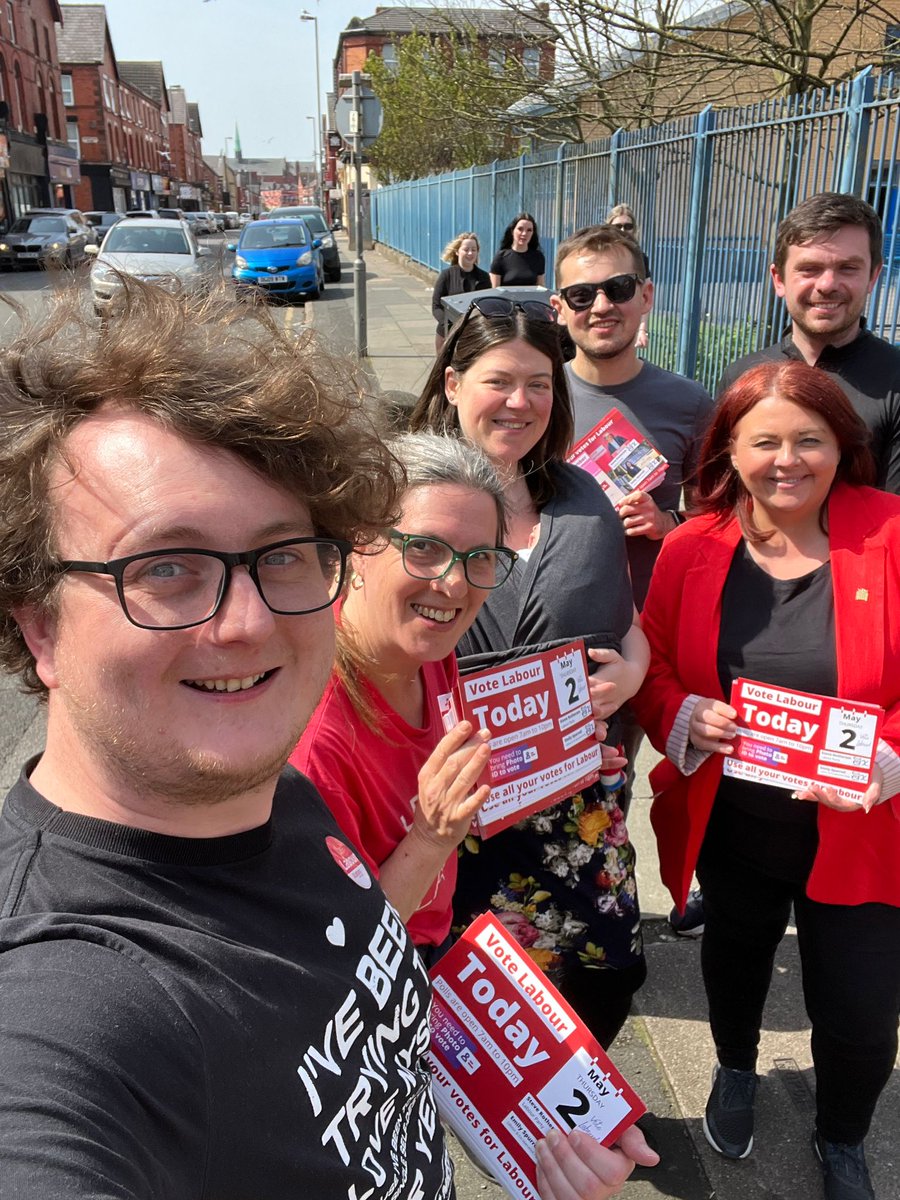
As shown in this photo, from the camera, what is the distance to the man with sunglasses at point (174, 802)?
34.8 inches

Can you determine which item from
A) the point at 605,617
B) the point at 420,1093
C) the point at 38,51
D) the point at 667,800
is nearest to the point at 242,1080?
the point at 420,1093

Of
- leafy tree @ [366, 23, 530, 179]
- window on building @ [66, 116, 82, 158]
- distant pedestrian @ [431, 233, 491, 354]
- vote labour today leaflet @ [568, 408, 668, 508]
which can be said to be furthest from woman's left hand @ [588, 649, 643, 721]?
window on building @ [66, 116, 82, 158]

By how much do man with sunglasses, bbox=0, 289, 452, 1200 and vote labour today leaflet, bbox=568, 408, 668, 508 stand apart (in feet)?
5.86

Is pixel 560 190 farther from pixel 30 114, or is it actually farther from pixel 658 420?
pixel 30 114

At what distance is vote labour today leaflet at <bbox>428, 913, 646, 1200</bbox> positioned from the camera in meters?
1.62

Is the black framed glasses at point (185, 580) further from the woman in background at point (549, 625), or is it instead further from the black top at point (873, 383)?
the black top at point (873, 383)

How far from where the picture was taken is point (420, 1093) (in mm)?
1338

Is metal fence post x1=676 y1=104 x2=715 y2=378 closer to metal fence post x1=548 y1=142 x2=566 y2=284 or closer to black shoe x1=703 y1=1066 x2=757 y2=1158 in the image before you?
metal fence post x1=548 y1=142 x2=566 y2=284

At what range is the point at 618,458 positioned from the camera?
9.51 ft

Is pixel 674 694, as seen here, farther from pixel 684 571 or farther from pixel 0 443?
pixel 0 443

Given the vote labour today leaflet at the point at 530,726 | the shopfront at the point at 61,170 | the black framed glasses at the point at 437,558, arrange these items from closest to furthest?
the black framed glasses at the point at 437,558, the vote labour today leaflet at the point at 530,726, the shopfront at the point at 61,170

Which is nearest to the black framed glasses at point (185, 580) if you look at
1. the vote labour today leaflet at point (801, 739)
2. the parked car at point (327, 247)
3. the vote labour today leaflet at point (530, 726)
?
the vote labour today leaflet at point (530, 726)

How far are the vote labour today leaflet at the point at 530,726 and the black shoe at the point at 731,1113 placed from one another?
99 centimetres

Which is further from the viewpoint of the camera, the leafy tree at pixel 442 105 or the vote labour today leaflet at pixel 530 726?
the leafy tree at pixel 442 105
